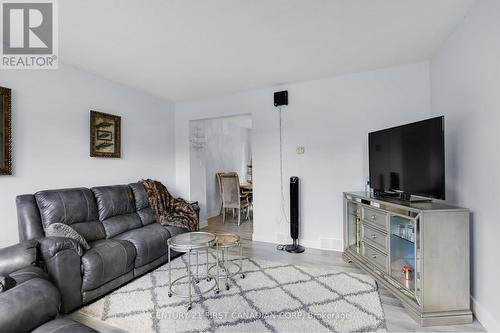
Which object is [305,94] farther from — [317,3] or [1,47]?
[1,47]

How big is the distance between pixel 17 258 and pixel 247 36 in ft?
8.31

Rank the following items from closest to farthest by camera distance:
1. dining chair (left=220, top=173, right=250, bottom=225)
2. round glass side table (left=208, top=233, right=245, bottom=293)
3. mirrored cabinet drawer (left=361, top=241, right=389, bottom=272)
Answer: mirrored cabinet drawer (left=361, top=241, right=389, bottom=272) → round glass side table (left=208, top=233, right=245, bottom=293) → dining chair (left=220, top=173, right=250, bottom=225)

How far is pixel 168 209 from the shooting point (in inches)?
145

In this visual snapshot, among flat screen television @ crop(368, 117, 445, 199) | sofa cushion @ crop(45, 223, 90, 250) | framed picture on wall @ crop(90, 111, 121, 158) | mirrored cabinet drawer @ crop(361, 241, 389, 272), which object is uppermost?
framed picture on wall @ crop(90, 111, 121, 158)

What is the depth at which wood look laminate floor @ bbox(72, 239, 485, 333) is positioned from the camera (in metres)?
1.79

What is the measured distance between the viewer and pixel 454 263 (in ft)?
6.10

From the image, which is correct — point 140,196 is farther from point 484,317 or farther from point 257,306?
point 484,317

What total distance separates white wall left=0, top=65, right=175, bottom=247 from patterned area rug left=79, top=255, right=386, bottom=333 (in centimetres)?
146

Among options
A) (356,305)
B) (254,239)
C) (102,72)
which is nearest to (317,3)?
(356,305)

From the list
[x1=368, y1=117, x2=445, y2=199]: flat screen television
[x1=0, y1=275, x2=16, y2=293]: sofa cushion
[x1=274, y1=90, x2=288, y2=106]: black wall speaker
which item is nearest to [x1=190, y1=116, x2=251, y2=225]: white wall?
[x1=274, y1=90, x2=288, y2=106]: black wall speaker

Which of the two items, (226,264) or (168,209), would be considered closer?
(226,264)

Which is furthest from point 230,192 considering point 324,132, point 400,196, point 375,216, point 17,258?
point 17,258

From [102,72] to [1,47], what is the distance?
3.04 feet

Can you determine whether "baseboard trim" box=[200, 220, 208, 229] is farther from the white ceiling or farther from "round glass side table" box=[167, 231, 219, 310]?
the white ceiling
